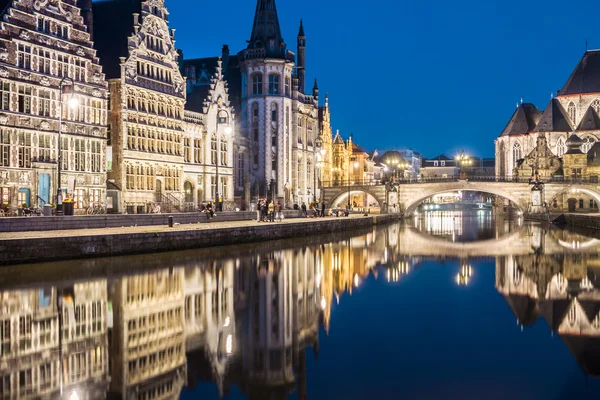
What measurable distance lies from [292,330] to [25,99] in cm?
2905

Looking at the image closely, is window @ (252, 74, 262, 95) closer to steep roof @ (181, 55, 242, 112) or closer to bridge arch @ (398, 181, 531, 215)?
steep roof @ (181, 55, 242, 112)

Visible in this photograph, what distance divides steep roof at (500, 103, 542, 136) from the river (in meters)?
93.4

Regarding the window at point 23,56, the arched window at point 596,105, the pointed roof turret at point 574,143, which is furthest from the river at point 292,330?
the arched window at point 596,105

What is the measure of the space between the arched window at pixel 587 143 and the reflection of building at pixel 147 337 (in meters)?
95.6

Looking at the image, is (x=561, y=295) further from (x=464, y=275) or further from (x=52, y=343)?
(x=52, y=343)

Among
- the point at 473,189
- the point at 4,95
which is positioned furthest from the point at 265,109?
the point at 4,95

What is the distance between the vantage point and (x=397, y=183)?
79.8m

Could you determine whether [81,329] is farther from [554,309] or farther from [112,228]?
[112,228]

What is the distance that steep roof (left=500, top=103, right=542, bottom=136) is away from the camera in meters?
118

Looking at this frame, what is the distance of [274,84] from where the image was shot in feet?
233

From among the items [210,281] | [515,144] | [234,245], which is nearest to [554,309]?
[210,281]

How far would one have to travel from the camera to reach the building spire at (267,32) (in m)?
70.6

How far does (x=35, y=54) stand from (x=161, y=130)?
1307 cm

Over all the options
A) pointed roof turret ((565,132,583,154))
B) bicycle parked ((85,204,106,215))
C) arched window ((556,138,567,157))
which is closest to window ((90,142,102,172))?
bicycle parked ((85,204,106,215))
